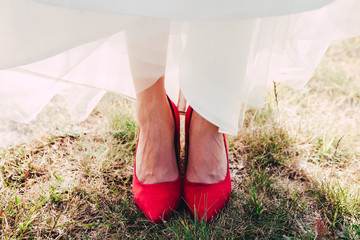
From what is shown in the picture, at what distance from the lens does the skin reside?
3.66ft

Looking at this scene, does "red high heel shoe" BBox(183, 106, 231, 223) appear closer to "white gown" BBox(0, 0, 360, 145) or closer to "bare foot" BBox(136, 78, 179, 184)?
"bare foot" BBox(136, 78, 179, 184)

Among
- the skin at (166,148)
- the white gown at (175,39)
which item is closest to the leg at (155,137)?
the skin at (166,148)

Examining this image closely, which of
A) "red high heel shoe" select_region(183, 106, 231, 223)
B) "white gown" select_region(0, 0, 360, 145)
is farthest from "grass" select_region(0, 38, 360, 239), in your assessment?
"white gown" select_region(0, 0, 360, 145)

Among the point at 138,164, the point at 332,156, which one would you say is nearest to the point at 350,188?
the point at 332,156

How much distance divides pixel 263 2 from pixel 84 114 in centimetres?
87

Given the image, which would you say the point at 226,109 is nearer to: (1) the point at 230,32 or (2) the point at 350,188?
(1) the point at 230,32

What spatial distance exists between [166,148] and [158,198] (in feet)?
0.61

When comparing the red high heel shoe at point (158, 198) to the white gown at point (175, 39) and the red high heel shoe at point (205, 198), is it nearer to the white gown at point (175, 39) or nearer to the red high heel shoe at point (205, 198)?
the red high heel shoe at point (205, 198)

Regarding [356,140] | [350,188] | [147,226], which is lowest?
[147,226]

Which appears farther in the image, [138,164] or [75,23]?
[138,164]

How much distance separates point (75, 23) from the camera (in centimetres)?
73

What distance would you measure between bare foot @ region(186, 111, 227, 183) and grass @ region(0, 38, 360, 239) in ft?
0.41

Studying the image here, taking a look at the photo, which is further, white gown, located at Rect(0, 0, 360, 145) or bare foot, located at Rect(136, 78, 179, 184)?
bare foot, located at Rect(136, 78, 179, 184)

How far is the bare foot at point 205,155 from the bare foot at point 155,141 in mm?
76
